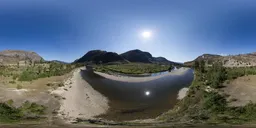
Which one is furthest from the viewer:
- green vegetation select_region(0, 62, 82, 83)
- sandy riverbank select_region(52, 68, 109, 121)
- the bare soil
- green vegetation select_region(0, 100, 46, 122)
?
green vegetation select_region(0, 62, 82, 83)

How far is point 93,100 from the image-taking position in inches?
1646

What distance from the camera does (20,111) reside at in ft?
99.5

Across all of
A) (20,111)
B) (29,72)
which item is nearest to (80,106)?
(20,111)

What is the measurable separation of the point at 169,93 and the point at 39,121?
32321 mm

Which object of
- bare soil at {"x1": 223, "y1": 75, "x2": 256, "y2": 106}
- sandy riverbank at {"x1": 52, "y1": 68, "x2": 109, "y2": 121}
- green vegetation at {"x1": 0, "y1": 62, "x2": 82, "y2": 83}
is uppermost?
green vegetation at {"x1": 0, "y1": 62, "x2": 82, "y2": 83}

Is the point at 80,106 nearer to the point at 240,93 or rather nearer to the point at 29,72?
the point at 240,93

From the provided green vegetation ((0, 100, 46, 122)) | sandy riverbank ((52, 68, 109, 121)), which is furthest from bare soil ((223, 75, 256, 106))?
green vegetation ((0, 100, 46, 122))

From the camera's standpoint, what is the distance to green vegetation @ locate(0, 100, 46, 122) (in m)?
27.0

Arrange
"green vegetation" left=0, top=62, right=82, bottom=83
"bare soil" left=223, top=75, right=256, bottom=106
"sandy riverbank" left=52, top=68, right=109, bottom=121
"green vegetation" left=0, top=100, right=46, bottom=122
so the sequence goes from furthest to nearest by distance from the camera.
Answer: "green vegetation" left=0, top=62, right=82, bottom=83 → "bare soil" left=223, top=75, right=256, bottom=106 → "sandy riverbank" left=52, top=68, right=109, bottom=121 → "green vegetation" left=0, top=100, right=46, bottom=122

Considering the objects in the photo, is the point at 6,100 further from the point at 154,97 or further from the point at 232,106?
the point at 232,106

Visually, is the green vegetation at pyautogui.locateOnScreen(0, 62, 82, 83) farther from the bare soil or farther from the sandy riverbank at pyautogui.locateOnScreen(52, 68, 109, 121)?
the bare soil

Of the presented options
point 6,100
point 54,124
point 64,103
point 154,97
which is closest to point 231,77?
point 154,97

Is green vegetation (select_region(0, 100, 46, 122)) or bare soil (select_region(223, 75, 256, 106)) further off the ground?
bare soil (select_region(223, 75, 256, 106))

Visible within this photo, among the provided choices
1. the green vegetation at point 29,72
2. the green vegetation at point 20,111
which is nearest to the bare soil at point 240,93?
the green vegetation at point 20,111
